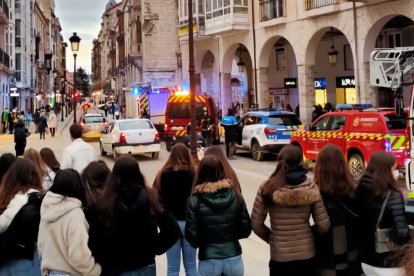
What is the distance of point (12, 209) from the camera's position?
4363mm

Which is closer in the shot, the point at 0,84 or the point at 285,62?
the point at 285,62

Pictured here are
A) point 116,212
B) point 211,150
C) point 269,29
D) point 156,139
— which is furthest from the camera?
point 269,29

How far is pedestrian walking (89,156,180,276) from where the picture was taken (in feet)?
13.3

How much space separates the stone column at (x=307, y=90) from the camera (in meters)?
26.0

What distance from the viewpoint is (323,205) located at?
4363mm

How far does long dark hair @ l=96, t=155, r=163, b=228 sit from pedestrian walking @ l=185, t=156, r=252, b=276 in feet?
1.14

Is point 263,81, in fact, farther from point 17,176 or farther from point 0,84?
point 17,176

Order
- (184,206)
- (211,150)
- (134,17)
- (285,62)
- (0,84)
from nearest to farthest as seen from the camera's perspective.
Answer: (211,150) < (184,206) < (285,62) < (0,84) < (134,17)

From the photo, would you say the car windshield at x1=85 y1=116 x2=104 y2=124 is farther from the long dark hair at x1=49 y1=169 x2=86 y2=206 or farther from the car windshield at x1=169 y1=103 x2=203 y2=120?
the long dark hair at x1=49 y1=169 x2=86 y2=206

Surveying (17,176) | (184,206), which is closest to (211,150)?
(184,206)

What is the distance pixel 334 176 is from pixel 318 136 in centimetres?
1110

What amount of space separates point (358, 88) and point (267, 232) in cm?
1936

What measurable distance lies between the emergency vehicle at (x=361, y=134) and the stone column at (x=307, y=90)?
34.1 ft

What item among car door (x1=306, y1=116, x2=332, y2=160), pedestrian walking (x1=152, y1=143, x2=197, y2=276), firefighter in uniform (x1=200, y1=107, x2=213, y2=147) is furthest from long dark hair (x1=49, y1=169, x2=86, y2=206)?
firefighter in uniform (x1=200, y1=107, x2=213, y2=147)
